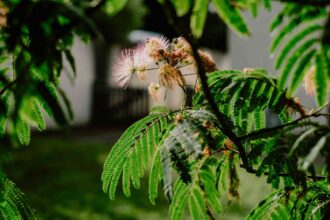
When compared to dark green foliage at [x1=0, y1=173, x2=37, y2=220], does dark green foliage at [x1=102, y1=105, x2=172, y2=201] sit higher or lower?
higher

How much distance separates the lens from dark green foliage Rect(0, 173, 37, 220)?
1.73 m

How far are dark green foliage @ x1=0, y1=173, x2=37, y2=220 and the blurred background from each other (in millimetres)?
262

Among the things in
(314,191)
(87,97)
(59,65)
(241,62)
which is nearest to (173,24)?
(59,65)

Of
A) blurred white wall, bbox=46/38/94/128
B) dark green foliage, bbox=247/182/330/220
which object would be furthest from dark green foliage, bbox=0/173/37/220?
blurred white wall, bbox=46/38/94/128

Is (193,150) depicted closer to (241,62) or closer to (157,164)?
(157,164)

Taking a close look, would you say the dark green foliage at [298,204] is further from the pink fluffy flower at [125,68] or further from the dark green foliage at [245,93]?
the pink fluffy flower at [125,68]

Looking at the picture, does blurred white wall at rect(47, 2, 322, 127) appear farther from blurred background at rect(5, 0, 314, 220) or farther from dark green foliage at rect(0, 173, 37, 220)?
dark green foliage at rect(0, 173, 37, 220)

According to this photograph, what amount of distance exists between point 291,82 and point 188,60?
0.43 metres

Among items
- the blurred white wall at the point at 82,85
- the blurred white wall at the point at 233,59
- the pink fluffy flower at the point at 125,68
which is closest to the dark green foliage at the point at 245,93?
the pink fluffy flower at the point at 125,68

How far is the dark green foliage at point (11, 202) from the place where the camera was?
1.73 metres

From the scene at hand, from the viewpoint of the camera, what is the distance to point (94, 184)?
331 inches

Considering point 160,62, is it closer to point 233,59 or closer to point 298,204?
point 298,204

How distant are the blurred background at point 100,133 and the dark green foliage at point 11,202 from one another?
0.86ft

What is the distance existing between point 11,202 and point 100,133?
41.1 ft
